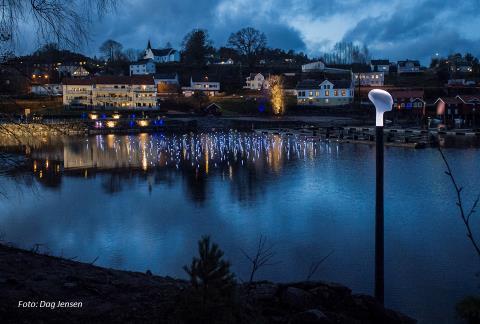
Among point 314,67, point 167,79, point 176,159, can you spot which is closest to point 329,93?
point 314,67

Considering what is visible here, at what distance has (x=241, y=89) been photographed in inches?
3423

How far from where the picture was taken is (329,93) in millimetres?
74188

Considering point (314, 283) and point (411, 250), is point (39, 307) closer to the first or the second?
point (314, 283)

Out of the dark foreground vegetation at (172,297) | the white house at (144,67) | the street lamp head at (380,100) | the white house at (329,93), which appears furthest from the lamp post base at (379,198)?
the white house at (144,67)

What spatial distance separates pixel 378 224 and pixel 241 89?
266 feet

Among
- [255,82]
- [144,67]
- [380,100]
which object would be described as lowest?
[380,100]

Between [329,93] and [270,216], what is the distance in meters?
60.8

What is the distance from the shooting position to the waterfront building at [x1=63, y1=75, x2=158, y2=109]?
69688mm

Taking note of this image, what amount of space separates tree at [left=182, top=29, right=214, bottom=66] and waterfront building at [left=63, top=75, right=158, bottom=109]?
3102 cm

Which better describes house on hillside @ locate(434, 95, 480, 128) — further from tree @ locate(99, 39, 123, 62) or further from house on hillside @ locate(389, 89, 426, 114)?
tree @ locate(99, 39, 123, 62)

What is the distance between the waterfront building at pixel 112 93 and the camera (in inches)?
2744

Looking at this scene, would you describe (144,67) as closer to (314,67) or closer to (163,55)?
(163,55)

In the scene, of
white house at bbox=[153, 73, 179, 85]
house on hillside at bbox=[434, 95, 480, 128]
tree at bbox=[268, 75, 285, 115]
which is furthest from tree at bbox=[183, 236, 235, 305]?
white house at bbox=[153, 73, 179, 85]

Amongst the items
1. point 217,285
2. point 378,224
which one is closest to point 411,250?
point 378,224
